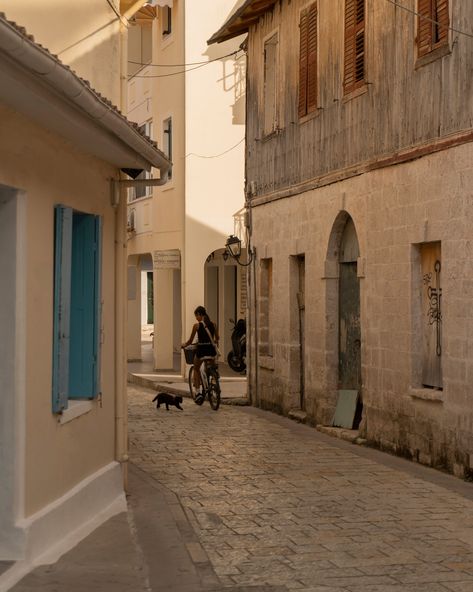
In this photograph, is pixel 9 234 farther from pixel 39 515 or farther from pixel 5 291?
pixel 39 515

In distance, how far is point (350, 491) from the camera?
1240cm

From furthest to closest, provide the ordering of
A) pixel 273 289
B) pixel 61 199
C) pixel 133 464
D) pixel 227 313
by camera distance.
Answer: pixel 227 313, pixel 273 289, pixel 133 464, pixel 61 199

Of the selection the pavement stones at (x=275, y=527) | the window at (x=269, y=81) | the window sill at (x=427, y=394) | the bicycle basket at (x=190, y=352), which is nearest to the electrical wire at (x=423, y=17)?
the window sill at (x=427, y=394)

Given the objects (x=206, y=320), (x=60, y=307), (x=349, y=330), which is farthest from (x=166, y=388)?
(x=60, y=307)

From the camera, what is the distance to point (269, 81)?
71.2 feet

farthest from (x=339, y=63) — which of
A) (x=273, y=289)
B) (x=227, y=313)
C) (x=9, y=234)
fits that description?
(x=227, y=313)

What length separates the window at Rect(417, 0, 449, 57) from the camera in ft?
45.4

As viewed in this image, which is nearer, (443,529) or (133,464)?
(443,529)

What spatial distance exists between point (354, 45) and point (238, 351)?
14.1 m

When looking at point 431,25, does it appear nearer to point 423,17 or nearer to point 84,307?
point 423,17

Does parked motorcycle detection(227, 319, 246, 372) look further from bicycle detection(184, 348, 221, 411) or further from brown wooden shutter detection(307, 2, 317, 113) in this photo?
brown wooden shutter detection(307, 2, 317, 113)

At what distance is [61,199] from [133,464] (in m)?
5.20

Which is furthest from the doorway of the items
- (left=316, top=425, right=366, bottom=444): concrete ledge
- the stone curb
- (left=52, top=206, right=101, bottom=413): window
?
(left=52, top=206, right=101, bottom=413): window

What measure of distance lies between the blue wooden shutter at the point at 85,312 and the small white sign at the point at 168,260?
1770 cm
